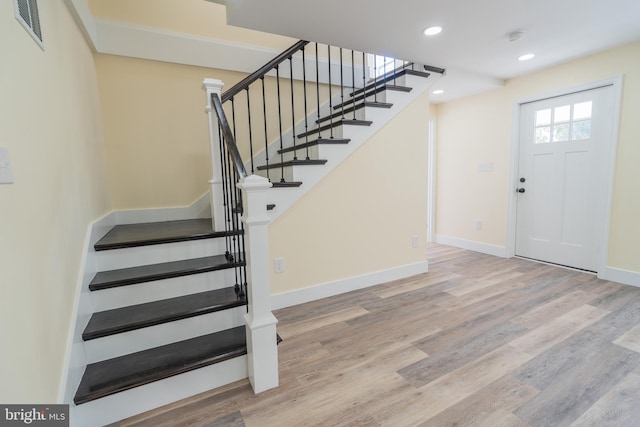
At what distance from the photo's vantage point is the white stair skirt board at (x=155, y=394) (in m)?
1.37

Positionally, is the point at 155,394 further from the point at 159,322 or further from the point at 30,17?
the point at 30,17

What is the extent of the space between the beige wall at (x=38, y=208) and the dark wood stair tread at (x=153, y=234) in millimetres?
236

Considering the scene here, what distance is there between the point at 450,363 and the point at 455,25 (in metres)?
2.49

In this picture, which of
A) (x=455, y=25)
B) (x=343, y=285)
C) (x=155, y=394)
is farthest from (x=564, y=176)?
(x=155, y=394)

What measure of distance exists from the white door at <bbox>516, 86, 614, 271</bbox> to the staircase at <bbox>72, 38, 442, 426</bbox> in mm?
2949

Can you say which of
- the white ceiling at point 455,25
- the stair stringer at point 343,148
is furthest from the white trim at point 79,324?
the white ceiling at point 455,25

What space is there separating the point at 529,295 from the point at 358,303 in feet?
5.34

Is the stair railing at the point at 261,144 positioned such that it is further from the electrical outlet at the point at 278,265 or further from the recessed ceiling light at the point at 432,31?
the recessed ceiling light at the point at 432,31

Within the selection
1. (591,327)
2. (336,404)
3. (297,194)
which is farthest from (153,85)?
(591,327)

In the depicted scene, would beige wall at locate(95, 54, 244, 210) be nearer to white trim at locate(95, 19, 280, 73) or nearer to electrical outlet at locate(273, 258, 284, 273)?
white trim at locate(95, 19, 280, 73)

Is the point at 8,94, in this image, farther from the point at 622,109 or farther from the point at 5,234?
the point at 622,109

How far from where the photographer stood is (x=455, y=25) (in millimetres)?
2320

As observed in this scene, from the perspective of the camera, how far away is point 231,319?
1.85 meters

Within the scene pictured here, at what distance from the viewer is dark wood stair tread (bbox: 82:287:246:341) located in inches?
61.4
